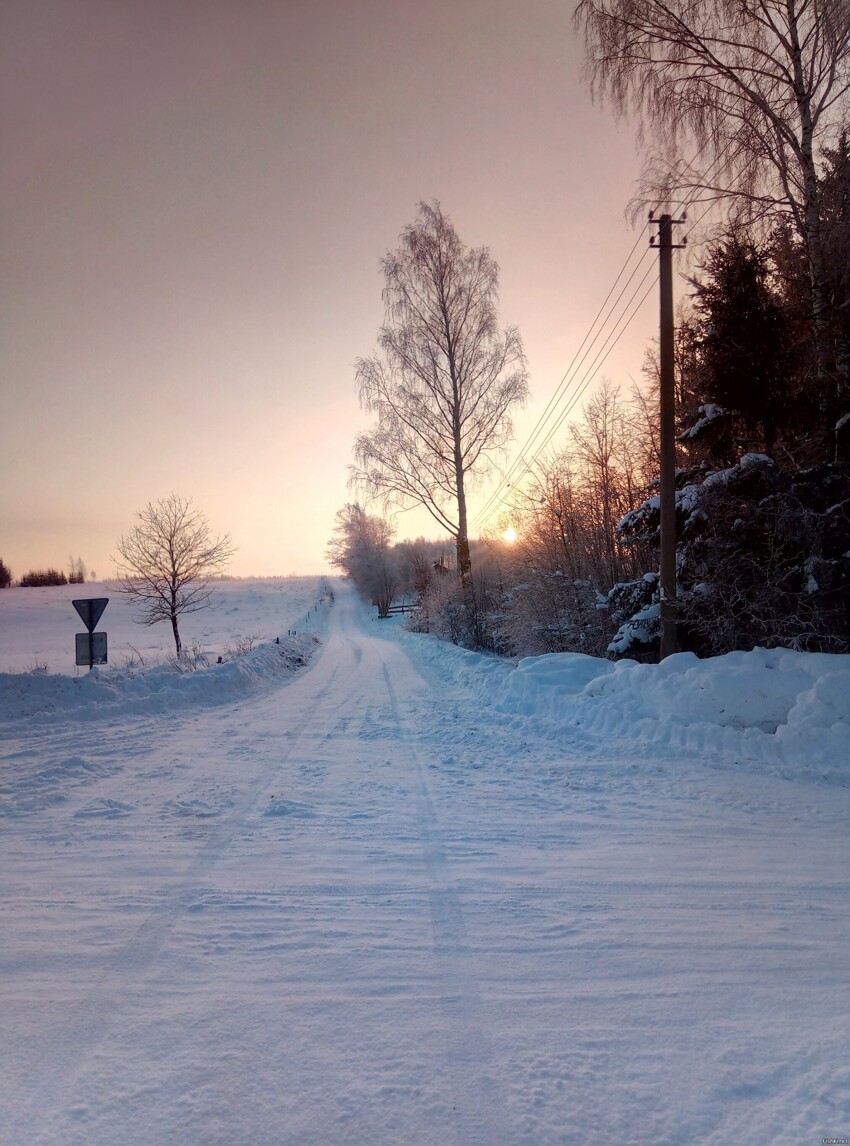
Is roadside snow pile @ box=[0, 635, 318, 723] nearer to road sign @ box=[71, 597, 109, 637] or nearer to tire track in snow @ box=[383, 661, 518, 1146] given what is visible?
road sign @ box=[71, 597, 109, 637]

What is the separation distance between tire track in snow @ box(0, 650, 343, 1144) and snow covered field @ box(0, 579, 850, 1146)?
0.01 metres

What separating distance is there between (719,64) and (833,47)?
1.62m

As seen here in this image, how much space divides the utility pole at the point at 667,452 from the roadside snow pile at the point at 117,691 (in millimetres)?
8523

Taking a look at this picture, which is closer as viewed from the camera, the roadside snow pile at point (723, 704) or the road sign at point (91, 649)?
the roadside snow pile at point (723, 704)

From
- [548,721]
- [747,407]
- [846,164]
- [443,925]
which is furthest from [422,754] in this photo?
[846,164]

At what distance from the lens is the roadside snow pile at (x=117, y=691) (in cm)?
980

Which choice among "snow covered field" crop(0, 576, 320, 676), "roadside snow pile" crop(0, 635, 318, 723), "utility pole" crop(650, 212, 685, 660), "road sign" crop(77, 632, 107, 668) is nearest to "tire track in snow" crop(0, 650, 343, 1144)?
"roadside snow pile" crop(0, 635, 318, 723)

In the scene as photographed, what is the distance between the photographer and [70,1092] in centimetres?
230

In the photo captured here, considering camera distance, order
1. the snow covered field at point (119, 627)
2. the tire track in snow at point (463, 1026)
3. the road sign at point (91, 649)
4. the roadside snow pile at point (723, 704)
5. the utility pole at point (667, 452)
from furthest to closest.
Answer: the snow covered field at point (119, 627)
the road sign at point (91, 649)
the utility pole at point (667, 452)
the roadside snow pile at point (723, 704)
the tire track in snow at point (463, 1026)

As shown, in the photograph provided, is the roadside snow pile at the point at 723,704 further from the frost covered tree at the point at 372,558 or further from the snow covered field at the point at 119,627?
the frost covered tree at the point at 372,558

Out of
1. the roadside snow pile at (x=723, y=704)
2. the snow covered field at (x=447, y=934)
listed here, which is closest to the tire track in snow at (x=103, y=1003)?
the snow covered field at (x=447, y=934)

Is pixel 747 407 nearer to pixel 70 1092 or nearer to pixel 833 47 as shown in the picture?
pixel 833 47

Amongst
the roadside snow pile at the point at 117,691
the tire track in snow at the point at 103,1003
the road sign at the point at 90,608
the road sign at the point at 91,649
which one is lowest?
the tire track in snow at the point at 103,1003

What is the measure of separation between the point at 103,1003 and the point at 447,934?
1.68 meters
